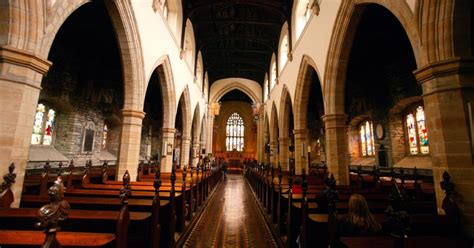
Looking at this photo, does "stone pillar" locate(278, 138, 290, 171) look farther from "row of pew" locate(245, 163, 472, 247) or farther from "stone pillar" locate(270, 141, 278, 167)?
"row of pew" locate(245, 163, 472, 247)

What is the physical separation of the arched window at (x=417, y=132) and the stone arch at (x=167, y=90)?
34.1 ft

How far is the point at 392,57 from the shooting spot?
932 centimetres

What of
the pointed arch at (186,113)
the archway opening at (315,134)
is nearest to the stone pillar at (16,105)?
the pointed arch at (186,113)

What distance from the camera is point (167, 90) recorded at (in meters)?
9.84

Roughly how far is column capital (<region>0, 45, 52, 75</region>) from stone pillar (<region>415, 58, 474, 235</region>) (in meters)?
5.73

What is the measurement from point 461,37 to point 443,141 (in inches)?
58.1

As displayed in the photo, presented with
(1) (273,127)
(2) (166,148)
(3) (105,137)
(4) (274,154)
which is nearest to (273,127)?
(1) (273,127)

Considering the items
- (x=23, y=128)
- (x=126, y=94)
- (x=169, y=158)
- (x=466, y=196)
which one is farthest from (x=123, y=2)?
(x=466, y=196)

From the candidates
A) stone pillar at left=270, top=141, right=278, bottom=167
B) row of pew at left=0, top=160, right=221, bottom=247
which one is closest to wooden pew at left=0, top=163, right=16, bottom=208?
row of pew at left=0, top=160, right=221, bottom=247

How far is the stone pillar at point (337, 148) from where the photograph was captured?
21.8 feet

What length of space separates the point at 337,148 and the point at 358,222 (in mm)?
5138

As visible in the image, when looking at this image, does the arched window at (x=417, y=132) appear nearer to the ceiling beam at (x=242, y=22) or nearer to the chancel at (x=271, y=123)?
the chancel at (x=271, y=123)

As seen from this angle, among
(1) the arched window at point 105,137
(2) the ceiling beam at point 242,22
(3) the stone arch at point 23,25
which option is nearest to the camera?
(3) the stone arch at point 23,25

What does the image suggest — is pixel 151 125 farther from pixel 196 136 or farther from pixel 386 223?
pixel 386 223
